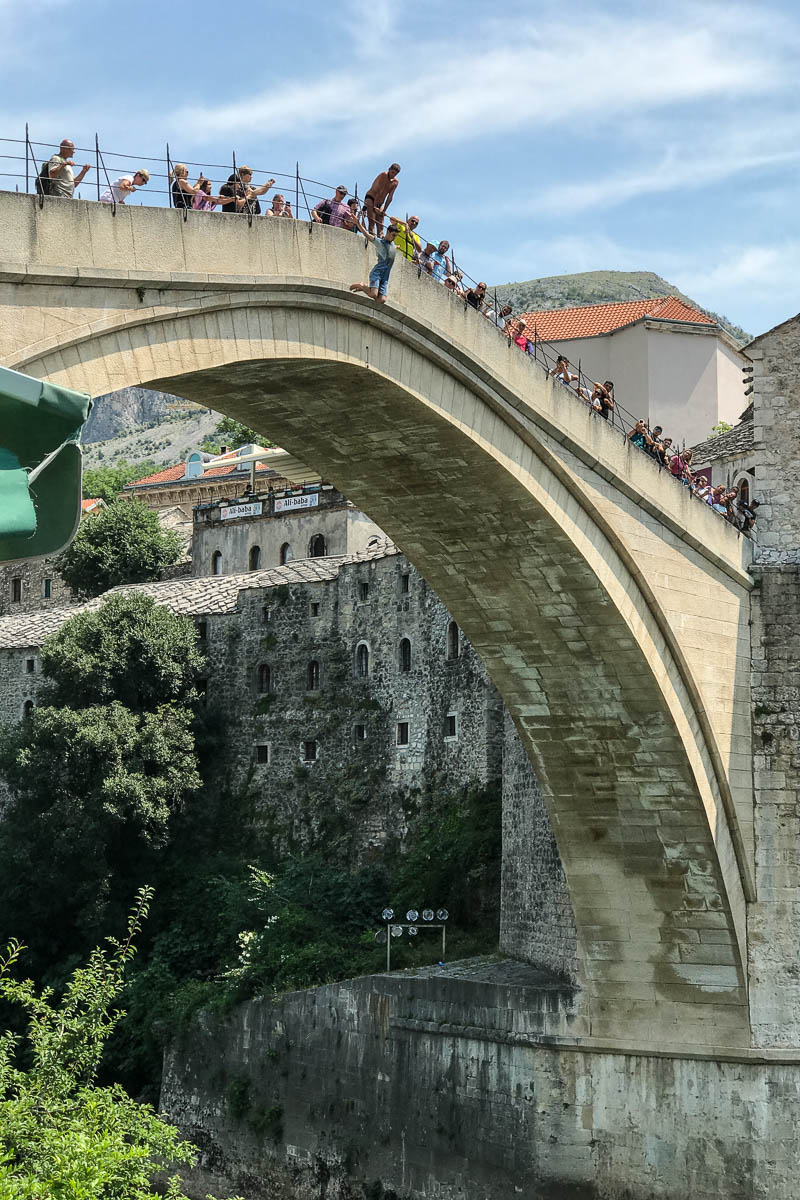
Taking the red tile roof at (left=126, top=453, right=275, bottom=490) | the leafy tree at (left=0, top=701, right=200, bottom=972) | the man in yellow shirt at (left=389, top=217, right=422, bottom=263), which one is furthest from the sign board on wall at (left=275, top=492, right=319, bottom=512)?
the man in yellow shirt at (left=389, top=217, right=422, bottom=263)

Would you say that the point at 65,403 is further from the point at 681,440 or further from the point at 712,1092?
the point at 681,440

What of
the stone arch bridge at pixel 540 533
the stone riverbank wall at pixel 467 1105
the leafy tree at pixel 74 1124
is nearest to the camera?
the leafy tree at pixel 74 1124

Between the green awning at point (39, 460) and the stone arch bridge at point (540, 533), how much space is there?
3815mm

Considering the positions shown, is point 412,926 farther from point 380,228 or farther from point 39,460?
point 39,460

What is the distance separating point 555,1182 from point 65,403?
623 inches

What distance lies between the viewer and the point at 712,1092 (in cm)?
2167

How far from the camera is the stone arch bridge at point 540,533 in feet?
47.2

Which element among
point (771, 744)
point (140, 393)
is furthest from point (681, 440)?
point (140, 393)

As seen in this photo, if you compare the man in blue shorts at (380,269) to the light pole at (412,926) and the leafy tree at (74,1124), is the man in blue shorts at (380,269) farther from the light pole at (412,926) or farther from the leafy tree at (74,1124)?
the light pole at (412,926)

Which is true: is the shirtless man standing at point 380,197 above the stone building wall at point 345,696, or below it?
above

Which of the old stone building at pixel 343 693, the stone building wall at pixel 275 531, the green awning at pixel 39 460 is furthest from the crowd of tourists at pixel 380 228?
the stone building wall at pixel 275 531

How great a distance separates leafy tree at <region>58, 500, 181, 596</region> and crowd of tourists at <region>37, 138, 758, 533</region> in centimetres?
3257

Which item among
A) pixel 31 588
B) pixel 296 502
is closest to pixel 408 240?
pixel 296 502

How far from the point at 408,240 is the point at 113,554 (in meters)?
36.5
